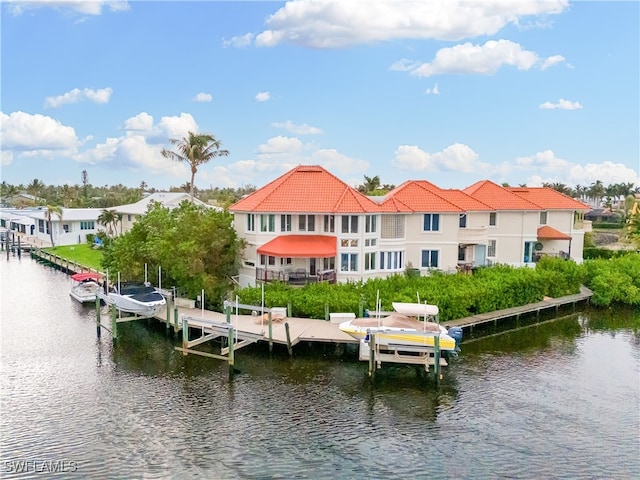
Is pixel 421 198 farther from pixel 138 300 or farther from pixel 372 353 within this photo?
pixel 138 300

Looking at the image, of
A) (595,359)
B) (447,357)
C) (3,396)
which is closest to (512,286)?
(595,359)

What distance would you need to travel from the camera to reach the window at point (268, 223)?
37.6m

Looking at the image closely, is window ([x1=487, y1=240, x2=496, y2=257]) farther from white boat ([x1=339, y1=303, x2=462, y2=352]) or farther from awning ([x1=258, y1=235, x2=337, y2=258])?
A: white boat ([x1=339, y1=303, x2=462, y2=352])

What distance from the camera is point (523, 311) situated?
121 feet

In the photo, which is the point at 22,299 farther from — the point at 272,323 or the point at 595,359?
the point at 595,359

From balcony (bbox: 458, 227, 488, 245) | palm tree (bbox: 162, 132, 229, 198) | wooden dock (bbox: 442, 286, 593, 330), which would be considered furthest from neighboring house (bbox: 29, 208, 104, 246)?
wooden dock (bbox: 442, 286, 593, 330)

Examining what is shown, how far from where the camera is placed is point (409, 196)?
4203 cm

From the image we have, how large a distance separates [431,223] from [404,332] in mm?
16512

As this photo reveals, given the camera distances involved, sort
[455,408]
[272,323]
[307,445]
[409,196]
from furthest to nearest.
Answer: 1. [409,196]
2. [272,323]
3. [455,408]
4. [307,445]

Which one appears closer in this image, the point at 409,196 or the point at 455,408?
the point at 455,408

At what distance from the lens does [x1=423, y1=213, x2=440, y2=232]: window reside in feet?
134

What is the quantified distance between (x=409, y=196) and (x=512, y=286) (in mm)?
10245

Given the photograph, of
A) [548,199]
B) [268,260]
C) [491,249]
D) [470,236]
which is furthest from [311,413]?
[548,199]

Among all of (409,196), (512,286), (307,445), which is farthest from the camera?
(409,196)
